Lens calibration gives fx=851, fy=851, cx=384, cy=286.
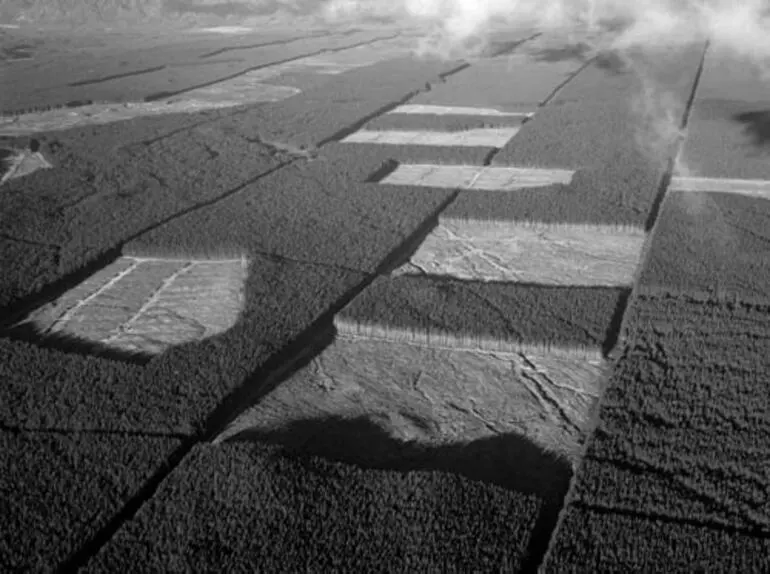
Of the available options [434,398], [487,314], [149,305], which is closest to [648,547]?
[434,398]

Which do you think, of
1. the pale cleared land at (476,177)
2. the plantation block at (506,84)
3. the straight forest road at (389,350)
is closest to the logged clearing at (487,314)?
the straight forest road at (389,350)

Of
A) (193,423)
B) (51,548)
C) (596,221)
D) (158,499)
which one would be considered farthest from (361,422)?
(596,221)

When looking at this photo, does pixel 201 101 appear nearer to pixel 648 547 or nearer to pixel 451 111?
pixel 451 111

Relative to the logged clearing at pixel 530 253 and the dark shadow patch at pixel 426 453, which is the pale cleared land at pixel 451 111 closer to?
the logged clearing at pixel 530 253

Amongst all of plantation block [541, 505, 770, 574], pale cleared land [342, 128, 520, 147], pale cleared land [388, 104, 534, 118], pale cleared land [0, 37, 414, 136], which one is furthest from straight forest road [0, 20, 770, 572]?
pale cleared land [0, 37, 414, 136]

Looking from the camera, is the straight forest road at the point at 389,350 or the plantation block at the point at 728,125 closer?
the straight forest road at the point at 389,350

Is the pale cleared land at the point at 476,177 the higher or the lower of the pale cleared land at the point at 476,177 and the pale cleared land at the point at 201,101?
the higher
